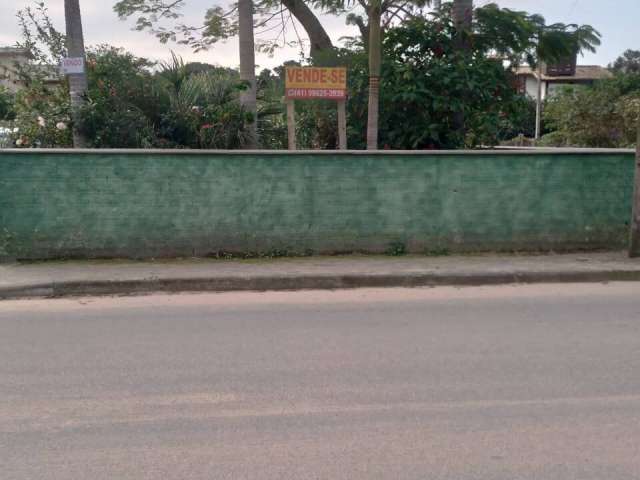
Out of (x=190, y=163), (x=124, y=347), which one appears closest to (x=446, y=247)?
(x=190, y=163)

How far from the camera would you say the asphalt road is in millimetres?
3982

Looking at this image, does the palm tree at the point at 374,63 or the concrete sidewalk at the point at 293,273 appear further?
the palm tree at the point at 374,63

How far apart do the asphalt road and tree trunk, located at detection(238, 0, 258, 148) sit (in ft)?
17.1

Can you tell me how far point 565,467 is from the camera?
12.7 ft

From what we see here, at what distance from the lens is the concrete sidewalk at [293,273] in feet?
28.1

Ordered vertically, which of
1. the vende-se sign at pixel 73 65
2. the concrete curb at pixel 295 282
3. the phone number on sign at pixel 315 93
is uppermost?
the vende-se sign at pixel 73 65

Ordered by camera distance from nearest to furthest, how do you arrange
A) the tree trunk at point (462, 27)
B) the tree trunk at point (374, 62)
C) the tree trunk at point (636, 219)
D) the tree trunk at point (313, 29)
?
the tree trunk at point (636, 219) < the tree trunk at point (374, 62) < the tree trunk at point (462, 27) < the tree trunk at point (313, 29)

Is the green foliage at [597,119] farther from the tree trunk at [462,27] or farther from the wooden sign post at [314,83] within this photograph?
the wooden sign post at [314,83]

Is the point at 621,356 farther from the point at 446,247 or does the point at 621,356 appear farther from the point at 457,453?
the point at 446,247

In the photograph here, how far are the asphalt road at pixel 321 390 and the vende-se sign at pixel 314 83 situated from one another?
422cm

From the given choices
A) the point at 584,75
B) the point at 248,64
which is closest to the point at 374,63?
the point at 248,64

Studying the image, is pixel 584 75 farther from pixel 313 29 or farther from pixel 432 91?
pixel 432 91

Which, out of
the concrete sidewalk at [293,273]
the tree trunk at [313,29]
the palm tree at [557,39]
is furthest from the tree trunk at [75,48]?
the palm tree at [557,39]

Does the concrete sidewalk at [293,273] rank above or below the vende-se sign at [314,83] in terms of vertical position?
below
